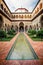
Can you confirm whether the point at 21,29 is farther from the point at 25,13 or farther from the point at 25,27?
the point at 25,13

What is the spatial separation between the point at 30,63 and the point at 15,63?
19.1 inches

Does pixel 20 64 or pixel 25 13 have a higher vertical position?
pixel 25 13

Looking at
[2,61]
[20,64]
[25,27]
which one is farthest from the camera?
[25,27]

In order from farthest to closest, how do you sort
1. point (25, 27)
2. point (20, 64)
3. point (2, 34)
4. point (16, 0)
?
point (25, 27)
point (2, 34)
point (16, 0)
point (20, 64)

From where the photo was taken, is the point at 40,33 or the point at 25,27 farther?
the point at 25,27

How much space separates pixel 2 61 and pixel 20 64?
0.67 m

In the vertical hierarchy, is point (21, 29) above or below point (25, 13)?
below

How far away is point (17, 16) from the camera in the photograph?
33.3 metres

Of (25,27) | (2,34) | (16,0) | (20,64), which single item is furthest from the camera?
(25,27)

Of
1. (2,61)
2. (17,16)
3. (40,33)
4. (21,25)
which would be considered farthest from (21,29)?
(2,61)

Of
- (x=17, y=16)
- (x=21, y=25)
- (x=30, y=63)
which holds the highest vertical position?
(x=17, y=16)

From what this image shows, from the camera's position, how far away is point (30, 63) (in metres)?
4.64

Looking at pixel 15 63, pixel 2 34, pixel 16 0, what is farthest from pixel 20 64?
pixel 2 34

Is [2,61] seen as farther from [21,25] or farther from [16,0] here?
[21,25]
